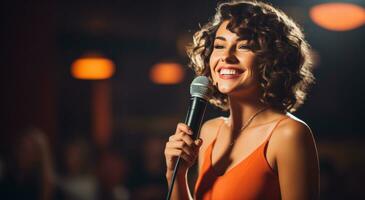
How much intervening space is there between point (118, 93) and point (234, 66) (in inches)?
287

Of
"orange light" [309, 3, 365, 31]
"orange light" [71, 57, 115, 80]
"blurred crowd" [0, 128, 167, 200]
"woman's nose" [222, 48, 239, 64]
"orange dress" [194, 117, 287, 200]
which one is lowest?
"orange light" [71, 57, 115, 80]

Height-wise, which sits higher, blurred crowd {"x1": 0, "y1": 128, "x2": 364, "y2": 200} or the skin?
the skin

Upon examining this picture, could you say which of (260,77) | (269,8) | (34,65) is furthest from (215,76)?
(34,65)

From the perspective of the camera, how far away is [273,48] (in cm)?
142

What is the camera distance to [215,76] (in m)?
1.45

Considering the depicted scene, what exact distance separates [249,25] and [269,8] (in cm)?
10

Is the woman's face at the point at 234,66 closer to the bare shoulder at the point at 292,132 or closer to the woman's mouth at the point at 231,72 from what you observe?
the woman's mouth at the point at 231,72

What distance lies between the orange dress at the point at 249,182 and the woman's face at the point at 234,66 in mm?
136

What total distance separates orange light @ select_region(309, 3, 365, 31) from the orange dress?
335cm

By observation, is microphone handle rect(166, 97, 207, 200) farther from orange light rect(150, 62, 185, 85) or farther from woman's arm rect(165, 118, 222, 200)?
orange light rect(150, 62, 185, 85)

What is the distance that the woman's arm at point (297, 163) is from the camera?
4.21 ft

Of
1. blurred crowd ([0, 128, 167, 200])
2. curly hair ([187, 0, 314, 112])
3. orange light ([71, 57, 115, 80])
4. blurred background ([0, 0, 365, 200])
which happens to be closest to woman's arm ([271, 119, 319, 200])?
curly hair ([187, 0, 314, 112])

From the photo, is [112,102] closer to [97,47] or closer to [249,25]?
[97,47]

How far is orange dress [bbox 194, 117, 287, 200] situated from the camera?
1331 mm
